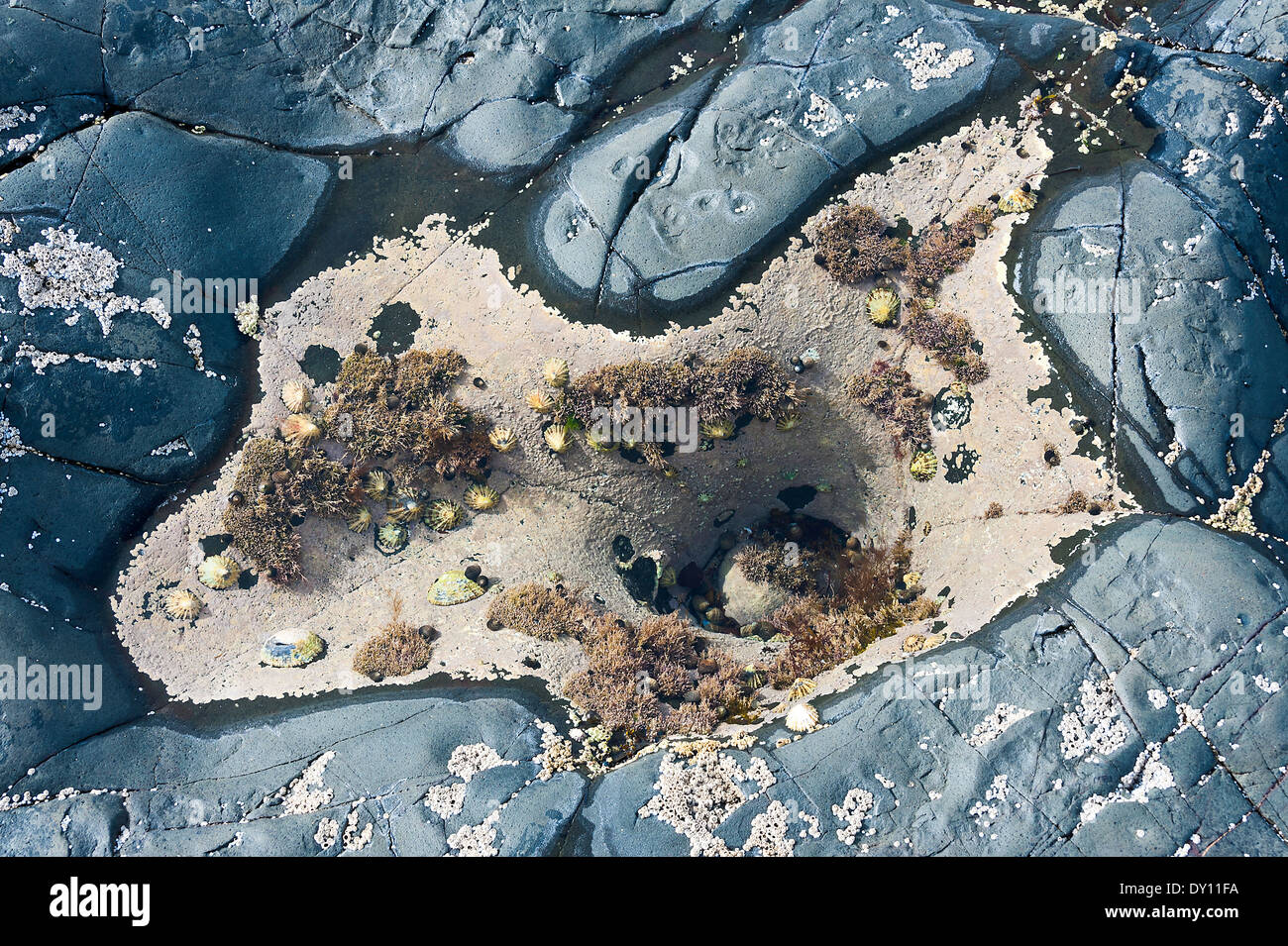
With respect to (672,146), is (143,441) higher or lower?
lower

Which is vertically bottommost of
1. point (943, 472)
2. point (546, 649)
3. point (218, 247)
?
point (546, 649)

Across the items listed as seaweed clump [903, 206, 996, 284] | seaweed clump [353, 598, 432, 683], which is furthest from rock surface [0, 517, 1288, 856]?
seaweed clump [903, 206, 996, 284]

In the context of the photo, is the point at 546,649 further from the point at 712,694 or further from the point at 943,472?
the point at 943,472

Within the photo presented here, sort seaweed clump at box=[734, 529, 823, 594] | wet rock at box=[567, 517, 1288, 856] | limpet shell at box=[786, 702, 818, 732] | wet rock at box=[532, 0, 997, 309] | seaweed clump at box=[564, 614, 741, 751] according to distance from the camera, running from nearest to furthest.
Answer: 1. wet rock at box=[567, 517, 1288, 856]
2. limpet shell at box=[786, 702, 818, 732]
3. seaweed clump at box=[564, 614, 741, 751]
4. wet rock at box=[532, 0, 997, 309]
5. seaweed clump at box=[734, 529, 823, 594]

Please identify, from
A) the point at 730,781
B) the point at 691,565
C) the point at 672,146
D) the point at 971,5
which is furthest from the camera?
the point at 691,565

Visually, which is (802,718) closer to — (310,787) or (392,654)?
(392,654)

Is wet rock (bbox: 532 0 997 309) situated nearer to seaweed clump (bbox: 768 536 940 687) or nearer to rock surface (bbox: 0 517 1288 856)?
seaweed clump (bbox: 768 536 940 687)

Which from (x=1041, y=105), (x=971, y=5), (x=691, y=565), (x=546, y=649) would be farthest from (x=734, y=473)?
(x=971, y=5)
